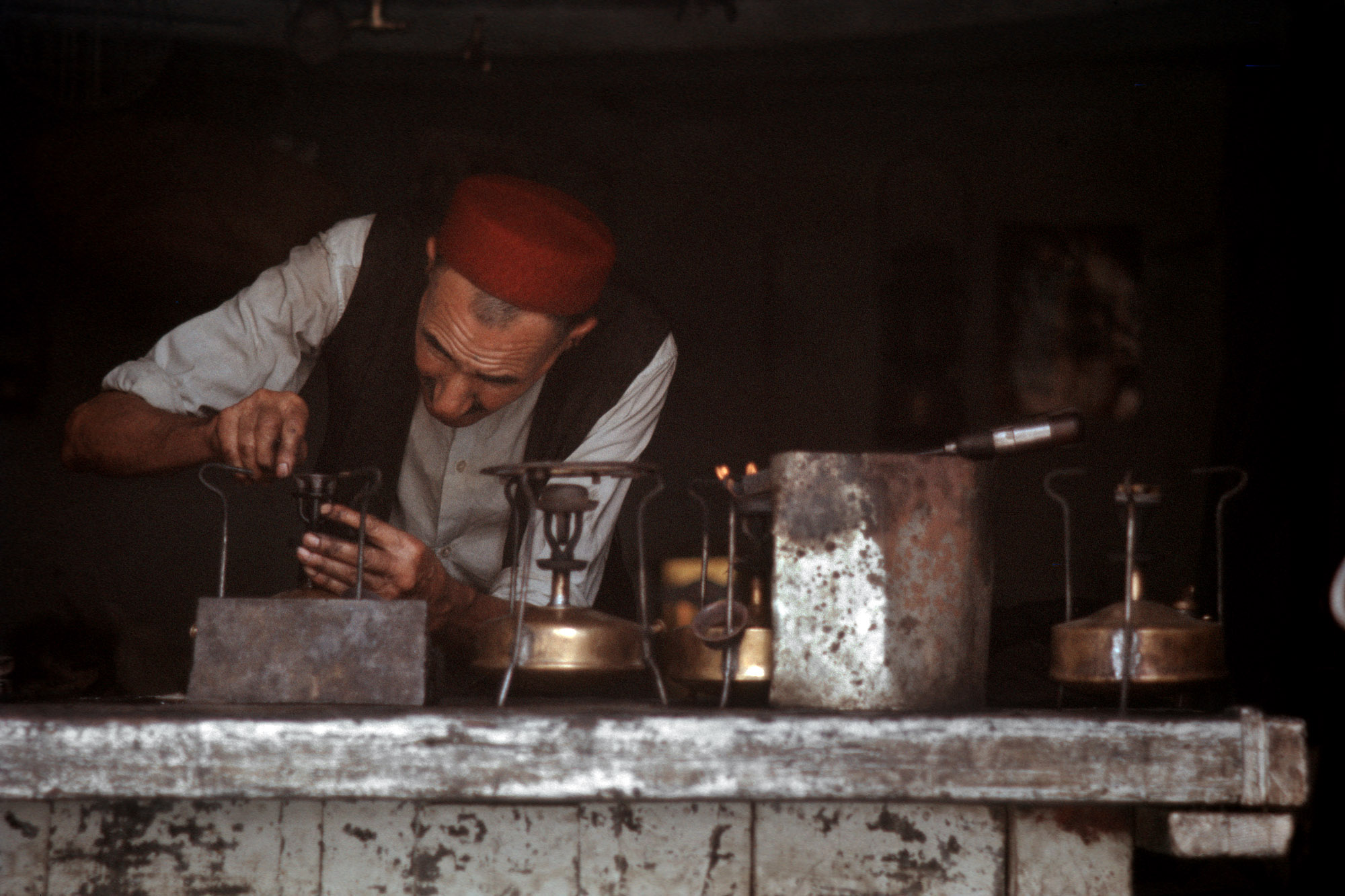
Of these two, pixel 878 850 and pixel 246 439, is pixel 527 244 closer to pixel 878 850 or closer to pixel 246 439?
pixel 246 439

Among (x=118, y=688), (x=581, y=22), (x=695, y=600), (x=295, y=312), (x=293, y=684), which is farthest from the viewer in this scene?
(x=581, y=22)

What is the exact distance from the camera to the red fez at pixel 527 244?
2184mm

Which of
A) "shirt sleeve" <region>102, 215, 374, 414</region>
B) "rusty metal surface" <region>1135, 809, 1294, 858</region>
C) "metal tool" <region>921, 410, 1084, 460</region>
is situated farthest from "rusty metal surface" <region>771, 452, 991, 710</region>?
"shirt sleeve" <region>102, 215, 374, 414</region>

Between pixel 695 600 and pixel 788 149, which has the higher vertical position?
pixel 788 149

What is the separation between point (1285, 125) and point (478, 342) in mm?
1684

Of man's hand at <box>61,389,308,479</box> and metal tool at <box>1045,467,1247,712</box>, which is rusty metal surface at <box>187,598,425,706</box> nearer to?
man's hand at <box>61,389,308,479</box>

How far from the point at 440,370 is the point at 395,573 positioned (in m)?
0.46

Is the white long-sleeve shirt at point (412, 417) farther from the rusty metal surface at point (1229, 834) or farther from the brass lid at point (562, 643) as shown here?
the rusty metal surface at point (1229, 834)

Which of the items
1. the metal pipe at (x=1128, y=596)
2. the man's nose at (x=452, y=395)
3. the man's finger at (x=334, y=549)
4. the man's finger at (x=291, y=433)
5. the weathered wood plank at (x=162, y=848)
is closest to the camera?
the metal pipe at (x=1128, y=596)

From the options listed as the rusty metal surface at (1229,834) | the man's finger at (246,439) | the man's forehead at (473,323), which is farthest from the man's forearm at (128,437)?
the rusty metal surface at (1229,834)

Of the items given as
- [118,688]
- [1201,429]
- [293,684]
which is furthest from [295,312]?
[1201,429]

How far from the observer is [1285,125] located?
7.30 ft

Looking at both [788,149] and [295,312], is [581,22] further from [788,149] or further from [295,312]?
[295,312]

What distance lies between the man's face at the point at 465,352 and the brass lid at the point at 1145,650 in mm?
1195
